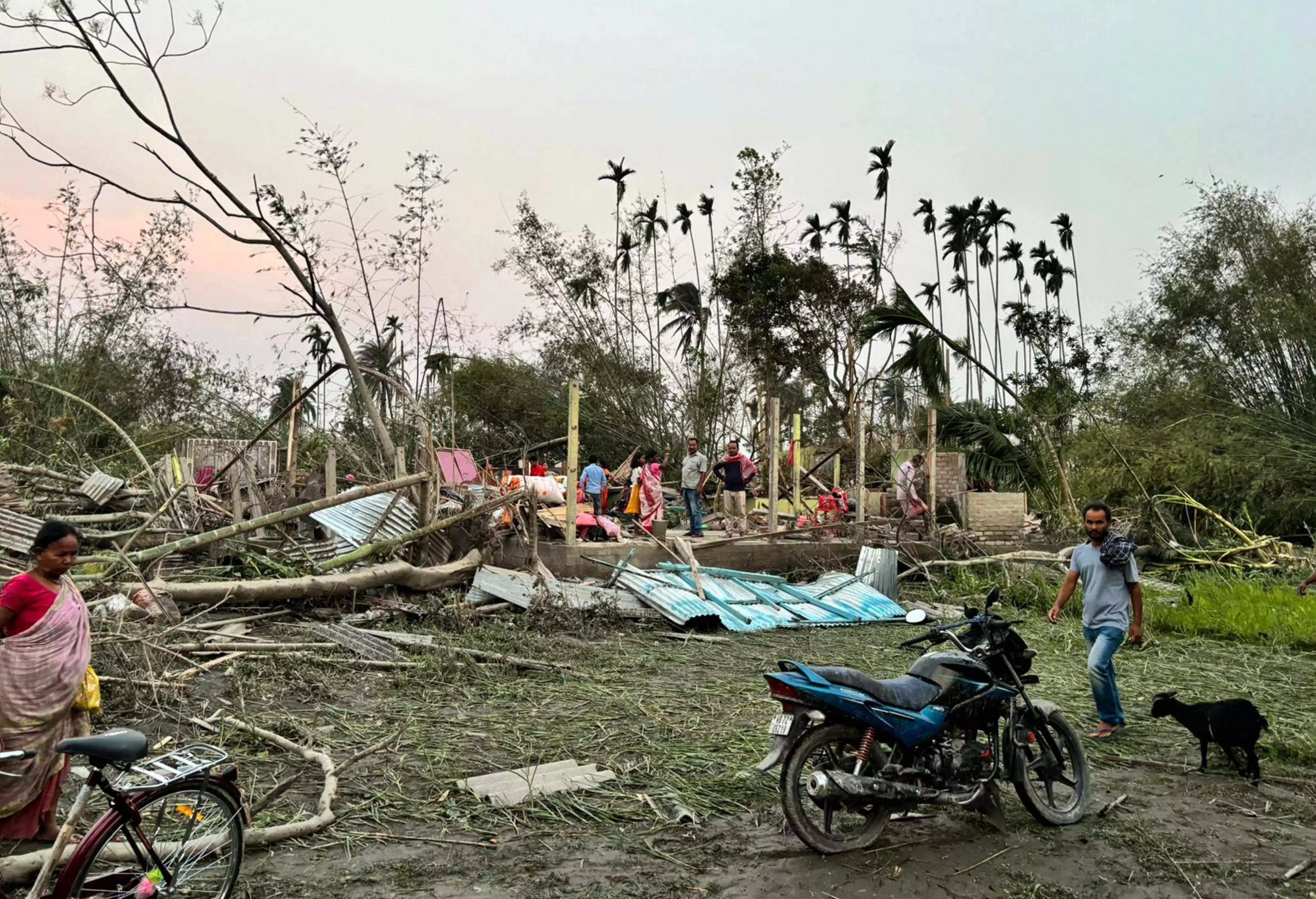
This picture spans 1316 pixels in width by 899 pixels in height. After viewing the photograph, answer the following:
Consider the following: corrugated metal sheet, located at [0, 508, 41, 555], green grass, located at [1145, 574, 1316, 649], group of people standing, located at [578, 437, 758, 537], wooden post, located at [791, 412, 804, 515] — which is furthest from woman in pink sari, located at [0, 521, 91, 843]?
wooden post, located at [791, 412, 804, 515]

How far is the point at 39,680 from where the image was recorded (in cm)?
367

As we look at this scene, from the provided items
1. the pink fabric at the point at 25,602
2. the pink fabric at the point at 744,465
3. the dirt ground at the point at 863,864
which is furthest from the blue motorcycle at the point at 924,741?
the pink fabric at the point at 744,465

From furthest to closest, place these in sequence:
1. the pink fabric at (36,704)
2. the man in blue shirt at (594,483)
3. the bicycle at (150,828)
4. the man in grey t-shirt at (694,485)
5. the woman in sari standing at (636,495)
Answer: the man in blue shirt at (594,483), the woman in sari standing at (636,495), the man in grey t-shirt at (694,485), the pink fabric at (36,704), the bicycle at (150,828)

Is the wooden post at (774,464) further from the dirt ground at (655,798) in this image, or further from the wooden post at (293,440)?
the wooden post at (293,440)

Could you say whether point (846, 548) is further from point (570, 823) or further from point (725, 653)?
point (570, 823)

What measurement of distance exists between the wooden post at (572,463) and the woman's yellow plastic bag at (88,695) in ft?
24.3

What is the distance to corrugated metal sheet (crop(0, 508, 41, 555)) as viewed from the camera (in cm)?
939

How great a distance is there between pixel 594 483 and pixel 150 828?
1267cm

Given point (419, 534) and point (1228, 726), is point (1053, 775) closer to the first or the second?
point (1228, 726)

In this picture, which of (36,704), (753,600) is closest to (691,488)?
(753,600)

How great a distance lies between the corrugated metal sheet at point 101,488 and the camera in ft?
38.0

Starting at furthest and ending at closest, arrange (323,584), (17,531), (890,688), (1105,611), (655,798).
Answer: (17,531), (323,584), (1105,611), (655,798), (890,688)

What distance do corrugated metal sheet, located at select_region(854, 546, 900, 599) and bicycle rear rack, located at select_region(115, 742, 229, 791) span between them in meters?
10.1

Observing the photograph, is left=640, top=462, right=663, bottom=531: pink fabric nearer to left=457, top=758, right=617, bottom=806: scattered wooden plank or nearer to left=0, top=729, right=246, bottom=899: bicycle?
left=457, top=758, right=617, bottom=806: scattered wooden plank
